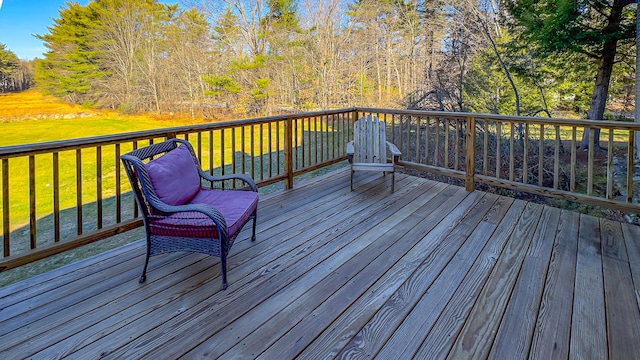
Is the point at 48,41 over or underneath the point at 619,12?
over

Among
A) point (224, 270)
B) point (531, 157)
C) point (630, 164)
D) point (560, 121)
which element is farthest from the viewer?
point (531, 157)

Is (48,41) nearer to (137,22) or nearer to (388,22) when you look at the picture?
(137,22)

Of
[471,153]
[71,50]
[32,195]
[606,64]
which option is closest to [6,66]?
[71,50]

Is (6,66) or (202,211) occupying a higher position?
(6,66)

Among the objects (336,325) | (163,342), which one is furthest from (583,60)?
(163,342)

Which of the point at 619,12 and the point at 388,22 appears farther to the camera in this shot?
the point at 388,22

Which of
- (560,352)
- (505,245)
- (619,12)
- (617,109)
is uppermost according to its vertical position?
(619,12)

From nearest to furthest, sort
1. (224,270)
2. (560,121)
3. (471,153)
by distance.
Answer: (224,270) < (560,121) < (471,153)

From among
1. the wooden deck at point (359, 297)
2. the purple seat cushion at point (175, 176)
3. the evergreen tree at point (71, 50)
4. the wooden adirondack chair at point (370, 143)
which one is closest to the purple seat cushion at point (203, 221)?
the purple seat cushion at point (175, 176)

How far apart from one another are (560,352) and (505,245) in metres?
1.14

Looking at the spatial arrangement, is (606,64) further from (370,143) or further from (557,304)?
(557,304)

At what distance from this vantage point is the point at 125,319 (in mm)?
1749

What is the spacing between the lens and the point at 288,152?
401 cm

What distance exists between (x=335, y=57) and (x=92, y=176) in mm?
8579
